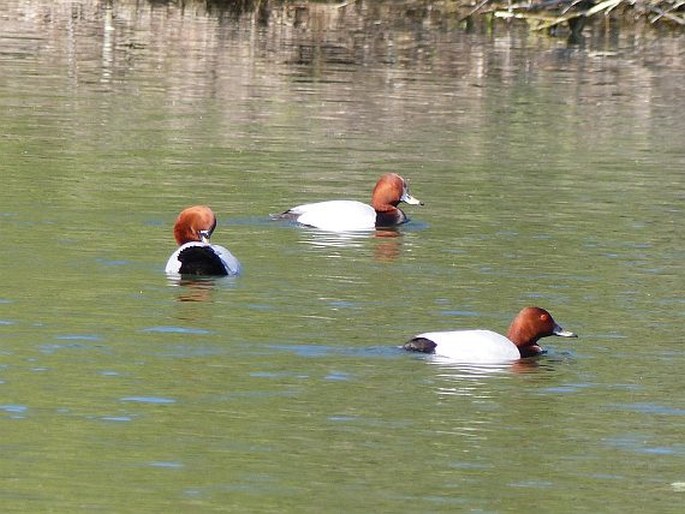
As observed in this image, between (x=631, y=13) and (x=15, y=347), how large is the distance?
45150 millimetres

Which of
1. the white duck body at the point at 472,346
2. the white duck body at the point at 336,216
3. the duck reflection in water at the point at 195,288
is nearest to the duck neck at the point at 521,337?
the white duck body at the point at 472,346

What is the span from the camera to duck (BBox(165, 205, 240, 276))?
590 inches

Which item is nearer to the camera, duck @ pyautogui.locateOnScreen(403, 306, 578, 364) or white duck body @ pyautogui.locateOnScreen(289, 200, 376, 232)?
duck @ pyautogui.locateOnScreen(403, 306, 578, 364)

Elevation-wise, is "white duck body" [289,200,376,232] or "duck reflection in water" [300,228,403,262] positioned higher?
"white duck body" [289,200,376,232]

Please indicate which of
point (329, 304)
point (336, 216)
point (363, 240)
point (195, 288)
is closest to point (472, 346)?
point (329, 304)

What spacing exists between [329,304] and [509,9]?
37432 mm

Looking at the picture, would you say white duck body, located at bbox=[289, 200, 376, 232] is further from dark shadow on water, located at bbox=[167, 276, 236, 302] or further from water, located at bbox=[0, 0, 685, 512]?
dark shadow on water, located at bbox=[167, 276, 236, 302]

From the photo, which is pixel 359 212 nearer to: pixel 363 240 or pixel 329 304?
pixel 363 240

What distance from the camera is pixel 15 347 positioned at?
484 inches

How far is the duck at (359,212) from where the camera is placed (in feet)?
60.7

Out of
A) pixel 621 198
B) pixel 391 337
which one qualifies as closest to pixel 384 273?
pixel 391 337

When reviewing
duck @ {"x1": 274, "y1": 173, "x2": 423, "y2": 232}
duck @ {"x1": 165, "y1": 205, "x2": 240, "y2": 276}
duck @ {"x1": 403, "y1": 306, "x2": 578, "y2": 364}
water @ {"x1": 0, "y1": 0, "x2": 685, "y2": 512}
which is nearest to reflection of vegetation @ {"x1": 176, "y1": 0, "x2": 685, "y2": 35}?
water @ {"x1": 0, "y1": 0, "x2": 685, "y2": 512}

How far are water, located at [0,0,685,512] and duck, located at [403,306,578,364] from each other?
16 centimetres

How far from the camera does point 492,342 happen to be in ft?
40.8
